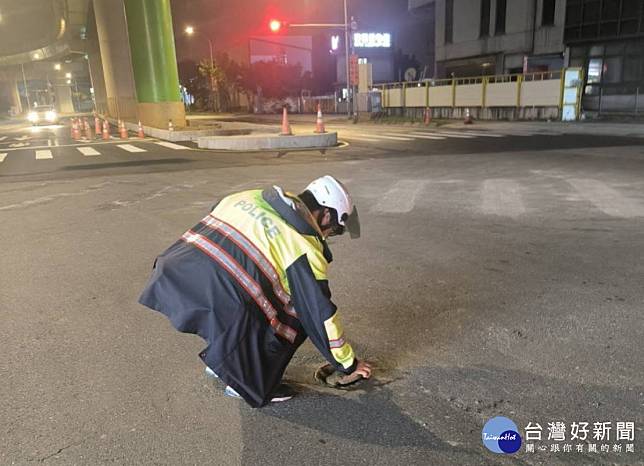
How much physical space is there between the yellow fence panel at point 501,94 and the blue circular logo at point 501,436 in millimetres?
25499

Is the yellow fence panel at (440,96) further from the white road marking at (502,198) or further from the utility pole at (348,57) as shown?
the white road marking at (502,198)

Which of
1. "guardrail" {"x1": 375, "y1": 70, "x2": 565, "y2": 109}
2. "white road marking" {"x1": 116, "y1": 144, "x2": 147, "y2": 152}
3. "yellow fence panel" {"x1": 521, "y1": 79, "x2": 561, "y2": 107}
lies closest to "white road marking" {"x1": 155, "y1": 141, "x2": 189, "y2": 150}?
"white road marking" {"x1": 116, "y1": 144, "x2": 147, "y2": 152}

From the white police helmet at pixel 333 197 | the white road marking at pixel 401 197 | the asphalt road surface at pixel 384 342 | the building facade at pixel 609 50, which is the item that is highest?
the building facade at pixel 609 50

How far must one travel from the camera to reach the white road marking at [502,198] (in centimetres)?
696

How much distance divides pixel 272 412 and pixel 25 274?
346 cm

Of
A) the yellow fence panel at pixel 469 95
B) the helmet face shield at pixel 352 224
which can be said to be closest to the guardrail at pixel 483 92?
the yellow fence panel at pixel 469 95

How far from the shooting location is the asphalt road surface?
8.24 ft

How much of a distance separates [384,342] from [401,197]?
4.89 metres

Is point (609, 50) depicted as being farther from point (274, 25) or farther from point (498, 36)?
point (274, 25)

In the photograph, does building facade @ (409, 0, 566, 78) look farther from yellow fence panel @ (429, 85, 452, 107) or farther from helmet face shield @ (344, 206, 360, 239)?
helmet face shield @ (344, 206, 360, 239)

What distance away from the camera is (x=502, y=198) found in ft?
25.5

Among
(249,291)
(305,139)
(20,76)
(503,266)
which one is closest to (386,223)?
(503,266)

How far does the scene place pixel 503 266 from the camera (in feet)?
15.8

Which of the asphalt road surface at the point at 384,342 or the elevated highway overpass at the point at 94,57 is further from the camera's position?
the elevated highway overpass at the point at 94,57
